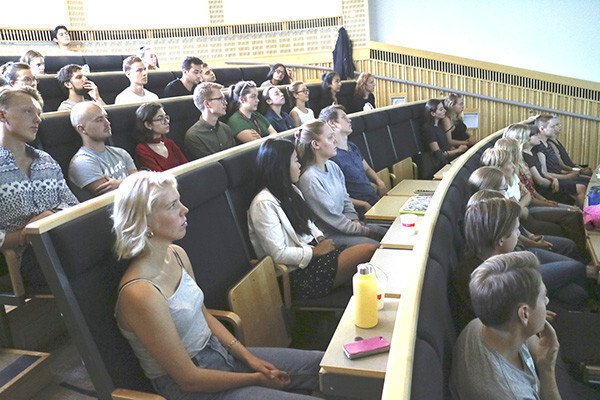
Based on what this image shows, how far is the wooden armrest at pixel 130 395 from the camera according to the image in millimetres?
1280

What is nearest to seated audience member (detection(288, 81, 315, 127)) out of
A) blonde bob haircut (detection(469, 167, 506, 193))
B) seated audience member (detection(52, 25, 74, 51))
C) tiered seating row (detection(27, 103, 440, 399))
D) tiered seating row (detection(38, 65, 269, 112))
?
tiered seating row (detection(38, 65, 269, 112))

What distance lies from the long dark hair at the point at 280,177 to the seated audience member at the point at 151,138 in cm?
63

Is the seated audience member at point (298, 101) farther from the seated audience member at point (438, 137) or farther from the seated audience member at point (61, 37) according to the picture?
the seated audience member at point (61, 37)

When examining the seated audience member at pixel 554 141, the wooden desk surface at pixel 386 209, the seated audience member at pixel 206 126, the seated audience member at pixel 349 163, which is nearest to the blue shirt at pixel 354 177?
the seated audience member at pixel 349 163

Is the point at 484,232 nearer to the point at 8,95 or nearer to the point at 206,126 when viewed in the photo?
the point at 8,95

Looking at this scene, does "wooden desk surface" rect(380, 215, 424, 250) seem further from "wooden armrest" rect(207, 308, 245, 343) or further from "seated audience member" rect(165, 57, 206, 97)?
"seated audience member" rect(165, 57, 206, 97)

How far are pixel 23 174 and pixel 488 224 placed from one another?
5.38 feet

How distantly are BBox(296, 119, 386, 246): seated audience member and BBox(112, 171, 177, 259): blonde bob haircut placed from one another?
129 cm

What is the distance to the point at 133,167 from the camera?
2527 mm

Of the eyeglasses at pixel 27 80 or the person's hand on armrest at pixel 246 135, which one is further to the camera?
the person's hand on armrest at pixel 246 135

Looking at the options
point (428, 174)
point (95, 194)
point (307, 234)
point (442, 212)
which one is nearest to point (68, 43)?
point (428, 174)

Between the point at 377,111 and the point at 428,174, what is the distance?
2.59 feet

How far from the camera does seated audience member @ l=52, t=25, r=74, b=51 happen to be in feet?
21.7

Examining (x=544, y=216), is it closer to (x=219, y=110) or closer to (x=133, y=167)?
(x=219, y=110)
